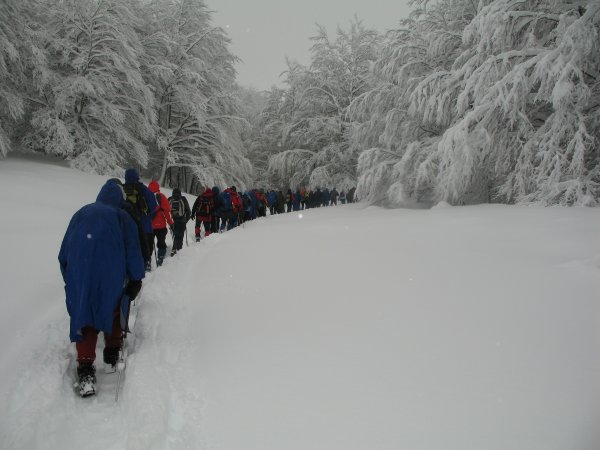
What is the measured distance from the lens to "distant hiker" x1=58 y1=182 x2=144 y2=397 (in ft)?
11.2

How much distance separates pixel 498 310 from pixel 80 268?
3.94 metres

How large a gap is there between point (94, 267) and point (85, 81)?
16705 mm

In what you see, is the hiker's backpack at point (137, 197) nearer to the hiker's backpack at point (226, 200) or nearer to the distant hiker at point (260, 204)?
the hiker's backpack at point (226, 200)

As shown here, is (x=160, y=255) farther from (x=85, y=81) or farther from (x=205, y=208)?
(x=85, y=81)

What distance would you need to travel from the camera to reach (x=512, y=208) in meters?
9.64

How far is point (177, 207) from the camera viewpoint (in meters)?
9.44

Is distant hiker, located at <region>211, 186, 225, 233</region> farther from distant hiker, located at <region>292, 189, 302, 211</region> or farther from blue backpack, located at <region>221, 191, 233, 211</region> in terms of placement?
distant hiker, located at <region>292, 189, 302, 211</region>

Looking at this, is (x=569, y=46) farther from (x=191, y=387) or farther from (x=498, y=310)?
(x=191, y=387)

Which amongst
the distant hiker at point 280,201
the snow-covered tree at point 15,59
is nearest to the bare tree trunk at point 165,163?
the distant hiker at point 280,201

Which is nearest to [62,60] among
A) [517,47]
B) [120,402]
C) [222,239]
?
[222,239]

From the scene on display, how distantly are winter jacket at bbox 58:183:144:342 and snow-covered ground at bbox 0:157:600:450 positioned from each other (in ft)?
1.87

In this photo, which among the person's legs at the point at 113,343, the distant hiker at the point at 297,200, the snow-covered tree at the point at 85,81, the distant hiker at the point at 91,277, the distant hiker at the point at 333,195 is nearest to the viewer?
the distant hiker at the point at 91,277

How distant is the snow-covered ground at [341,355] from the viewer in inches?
103

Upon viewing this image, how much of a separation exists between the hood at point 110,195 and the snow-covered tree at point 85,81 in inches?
614
